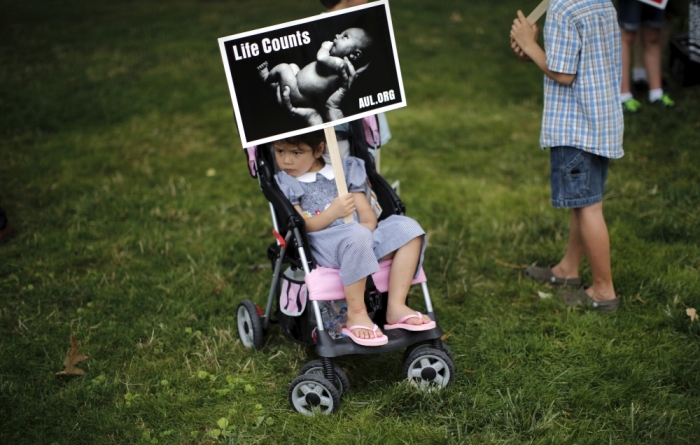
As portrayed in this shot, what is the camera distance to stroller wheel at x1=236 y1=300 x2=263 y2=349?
3.98 m

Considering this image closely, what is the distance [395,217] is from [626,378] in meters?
1.41

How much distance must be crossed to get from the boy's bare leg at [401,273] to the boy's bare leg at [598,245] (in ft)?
3.75

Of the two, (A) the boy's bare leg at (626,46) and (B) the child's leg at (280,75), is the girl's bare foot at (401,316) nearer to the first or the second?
(B) the child's leg at (280,75)

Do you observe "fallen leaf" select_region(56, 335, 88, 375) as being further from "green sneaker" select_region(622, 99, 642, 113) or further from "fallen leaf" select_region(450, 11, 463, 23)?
"fallen leaf" select_region(450, 11, 463, 23)

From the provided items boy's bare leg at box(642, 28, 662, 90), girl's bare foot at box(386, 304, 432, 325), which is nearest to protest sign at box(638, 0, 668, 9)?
boy's bare leg at box(642, 28, 662, 90)

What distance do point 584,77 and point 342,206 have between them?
1.53 metres

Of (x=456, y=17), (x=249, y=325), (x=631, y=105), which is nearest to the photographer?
(x=249, y=325)

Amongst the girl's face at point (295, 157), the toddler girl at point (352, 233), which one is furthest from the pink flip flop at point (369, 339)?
the girl's face at point (295, 157)

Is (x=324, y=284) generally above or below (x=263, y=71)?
below

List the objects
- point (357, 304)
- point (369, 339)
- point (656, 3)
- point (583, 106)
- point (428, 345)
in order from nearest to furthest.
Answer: point (369, 339)
point (357, 304)
point (428, 345)
point (583, 106)
point (656, 3)

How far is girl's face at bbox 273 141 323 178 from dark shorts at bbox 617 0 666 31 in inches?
185

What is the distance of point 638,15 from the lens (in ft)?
23.3

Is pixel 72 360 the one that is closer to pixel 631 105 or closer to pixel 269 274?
pixel 269 274

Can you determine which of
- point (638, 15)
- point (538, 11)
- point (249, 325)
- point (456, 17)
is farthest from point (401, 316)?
point (456, 17)
